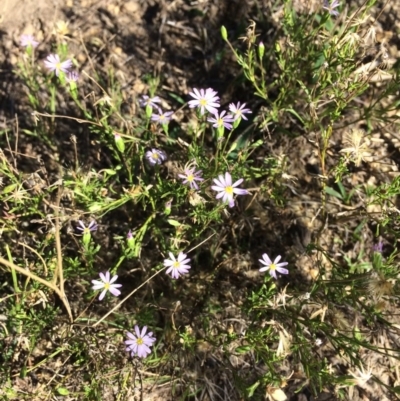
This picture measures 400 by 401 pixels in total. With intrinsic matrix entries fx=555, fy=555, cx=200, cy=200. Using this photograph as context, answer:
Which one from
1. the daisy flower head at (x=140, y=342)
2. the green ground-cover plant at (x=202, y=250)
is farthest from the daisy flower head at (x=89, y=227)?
the daisy flower head at (x=140, y=342)

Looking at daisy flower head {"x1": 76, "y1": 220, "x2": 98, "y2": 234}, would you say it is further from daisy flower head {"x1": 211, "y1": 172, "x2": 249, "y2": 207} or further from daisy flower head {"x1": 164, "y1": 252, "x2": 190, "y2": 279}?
daisy flower head {"x1": 211, "y1": 172, "x2": 249, "y2": 207}

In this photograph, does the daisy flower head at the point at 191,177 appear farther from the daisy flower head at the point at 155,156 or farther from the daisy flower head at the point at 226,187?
the daisy flower head at the point at 155,156

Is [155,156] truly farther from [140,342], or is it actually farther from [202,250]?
[140,342]

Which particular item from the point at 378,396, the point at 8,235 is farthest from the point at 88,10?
the point at 378,396

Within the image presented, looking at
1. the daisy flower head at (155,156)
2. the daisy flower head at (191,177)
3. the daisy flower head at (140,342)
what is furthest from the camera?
the daisy flower head at (155,156)

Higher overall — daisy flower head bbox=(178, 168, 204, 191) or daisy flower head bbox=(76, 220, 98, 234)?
daisy flower head bbox=(178, 168, 204, 191)

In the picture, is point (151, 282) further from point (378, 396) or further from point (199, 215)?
point (378, 396)

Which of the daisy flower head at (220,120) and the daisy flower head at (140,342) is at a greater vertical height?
the daisy flower head at (220,120)

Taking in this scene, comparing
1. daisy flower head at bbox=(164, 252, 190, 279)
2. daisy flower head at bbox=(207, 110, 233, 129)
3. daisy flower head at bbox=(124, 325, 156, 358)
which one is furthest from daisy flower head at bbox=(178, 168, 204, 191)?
daisy flower head at bbox=(124, 325, 156, 358)

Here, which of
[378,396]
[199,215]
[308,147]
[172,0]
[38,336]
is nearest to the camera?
[199,215]
